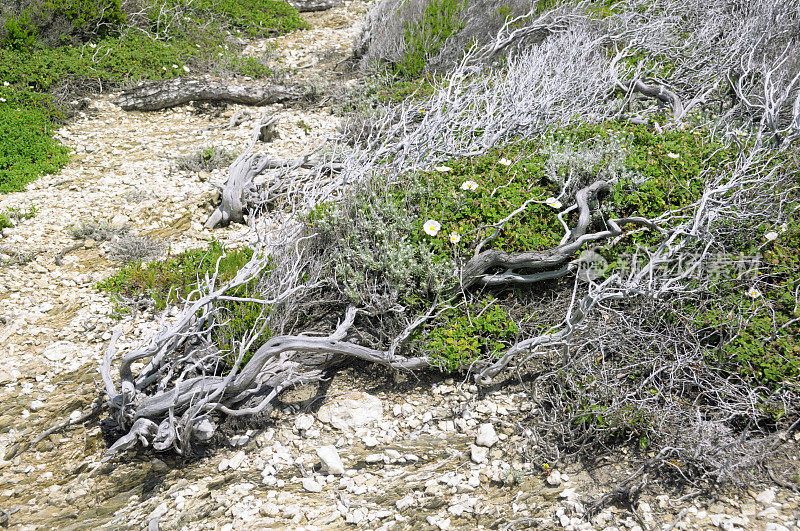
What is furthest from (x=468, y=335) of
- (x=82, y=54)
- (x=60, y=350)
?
(x=82, y=54)

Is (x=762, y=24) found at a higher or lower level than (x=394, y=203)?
higher

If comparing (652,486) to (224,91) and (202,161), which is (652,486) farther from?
(224,91)

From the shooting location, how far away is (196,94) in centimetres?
799

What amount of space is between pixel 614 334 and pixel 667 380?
41 cm

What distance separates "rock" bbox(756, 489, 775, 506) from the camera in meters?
2.70

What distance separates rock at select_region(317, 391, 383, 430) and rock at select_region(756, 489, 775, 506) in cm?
211

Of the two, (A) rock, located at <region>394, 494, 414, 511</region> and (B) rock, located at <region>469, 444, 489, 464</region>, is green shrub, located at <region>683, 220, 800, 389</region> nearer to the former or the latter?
(B) rock, located at <region>469, 444, 489, 464</region>

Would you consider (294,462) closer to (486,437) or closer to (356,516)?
(356,516)

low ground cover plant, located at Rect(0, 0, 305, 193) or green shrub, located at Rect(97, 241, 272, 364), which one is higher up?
low ground cover plant, located at Rect(0, 0, 305, 193)

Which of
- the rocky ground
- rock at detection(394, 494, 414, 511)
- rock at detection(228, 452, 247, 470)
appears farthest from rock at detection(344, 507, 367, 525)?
rock at detection(228, 452, 247, 470)

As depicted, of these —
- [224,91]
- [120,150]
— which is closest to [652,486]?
[120,150]

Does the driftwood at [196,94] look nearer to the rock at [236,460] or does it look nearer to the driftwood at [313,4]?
the driftwood at [313,4]

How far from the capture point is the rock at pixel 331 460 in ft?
10.2

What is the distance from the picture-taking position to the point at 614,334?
3521 millimetres
